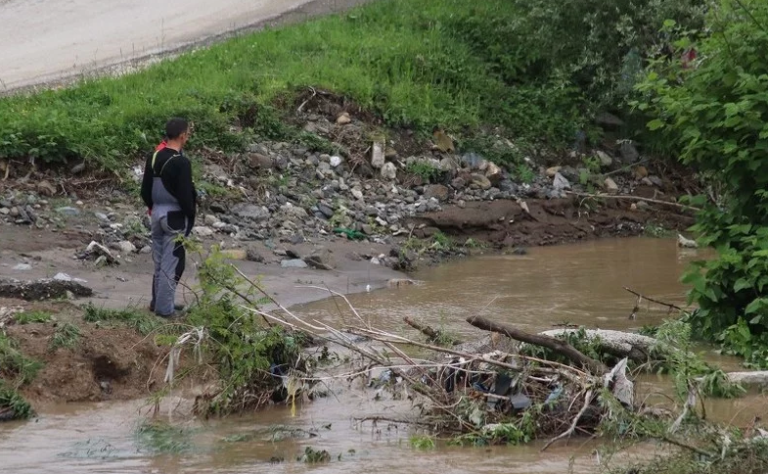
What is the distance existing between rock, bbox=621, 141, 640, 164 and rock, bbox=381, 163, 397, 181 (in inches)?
154

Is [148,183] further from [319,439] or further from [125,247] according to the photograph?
[319,439]

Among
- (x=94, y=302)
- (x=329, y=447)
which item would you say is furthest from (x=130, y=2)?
(x=329, y=447)

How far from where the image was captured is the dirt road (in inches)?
653

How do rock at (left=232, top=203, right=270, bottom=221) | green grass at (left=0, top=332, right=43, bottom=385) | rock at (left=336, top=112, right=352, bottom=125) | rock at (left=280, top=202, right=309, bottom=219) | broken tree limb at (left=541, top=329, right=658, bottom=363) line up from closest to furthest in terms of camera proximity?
green grass at (left=0, top=332, right=43, bottom=385)
broken tree limb at (left=541, top=329, right=658, bottom=363)
rock at (left=232, top=203, right=270, bottom=221)
rock at (left=280, top=202, right=309, bottom=219)
rock at (left=336, top=112, right=352, bottom=125)

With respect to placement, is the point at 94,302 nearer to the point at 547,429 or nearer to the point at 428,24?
the point at 547,429

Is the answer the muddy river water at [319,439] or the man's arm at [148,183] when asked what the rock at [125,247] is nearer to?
the muddy river water at [319,439]

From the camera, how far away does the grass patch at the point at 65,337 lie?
852 cm

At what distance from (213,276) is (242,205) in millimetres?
5600

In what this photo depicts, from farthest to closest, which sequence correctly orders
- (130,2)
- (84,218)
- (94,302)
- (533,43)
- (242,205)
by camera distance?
(130,2) < (533,43) < (242,205) < (84,218) < (94,302)

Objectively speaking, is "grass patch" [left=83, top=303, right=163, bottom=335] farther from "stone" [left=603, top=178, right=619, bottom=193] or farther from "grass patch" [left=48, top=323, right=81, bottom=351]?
"stone" [left=603, top=178, right=619, bottom=193]

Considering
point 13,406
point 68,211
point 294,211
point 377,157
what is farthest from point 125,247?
point 377,157

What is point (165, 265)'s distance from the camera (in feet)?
31.9

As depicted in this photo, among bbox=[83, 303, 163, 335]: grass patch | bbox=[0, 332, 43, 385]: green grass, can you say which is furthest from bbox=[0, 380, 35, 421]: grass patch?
bbox=[83, 303, 163, 335]: grass patch

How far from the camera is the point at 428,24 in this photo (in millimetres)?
18656
